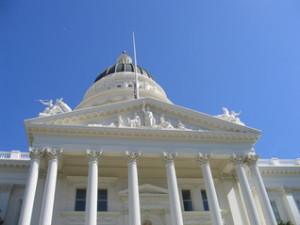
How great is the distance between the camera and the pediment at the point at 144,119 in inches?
846

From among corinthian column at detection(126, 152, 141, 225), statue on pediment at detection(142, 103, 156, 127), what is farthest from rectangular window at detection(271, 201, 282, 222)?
corinthian column at detection(126, 152, 141, 225)

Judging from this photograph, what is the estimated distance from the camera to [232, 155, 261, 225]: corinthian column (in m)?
19.3

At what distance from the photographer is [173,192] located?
1930cm

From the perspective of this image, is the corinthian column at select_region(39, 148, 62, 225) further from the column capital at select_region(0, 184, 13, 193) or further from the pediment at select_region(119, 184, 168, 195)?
the pediment at select_region(119, 184, 168, 195)

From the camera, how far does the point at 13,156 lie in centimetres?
2581

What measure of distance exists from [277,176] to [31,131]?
21.7 metres

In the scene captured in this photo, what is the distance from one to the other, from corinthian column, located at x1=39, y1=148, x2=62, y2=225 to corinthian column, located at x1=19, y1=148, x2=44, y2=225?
2.10 feet

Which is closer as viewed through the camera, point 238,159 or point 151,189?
point 238,159

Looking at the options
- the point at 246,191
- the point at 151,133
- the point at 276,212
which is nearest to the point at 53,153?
the point at 151,133

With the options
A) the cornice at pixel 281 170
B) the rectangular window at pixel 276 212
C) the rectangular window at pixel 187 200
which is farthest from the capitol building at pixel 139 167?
the cornice at pixel 281 170

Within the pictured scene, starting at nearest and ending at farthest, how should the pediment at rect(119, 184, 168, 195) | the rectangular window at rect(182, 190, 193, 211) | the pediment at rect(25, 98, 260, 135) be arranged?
the pediment at rect(25, 98, 260, 135)
the pediment at rect(119, 184, 168, 195)
the rectangular window at rect(182, 190, 193, 211)

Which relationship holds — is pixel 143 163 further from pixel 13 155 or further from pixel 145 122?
pixel 13 155

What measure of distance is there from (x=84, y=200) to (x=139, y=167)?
16.0ft

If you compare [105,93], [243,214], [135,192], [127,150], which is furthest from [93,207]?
[105,93]
